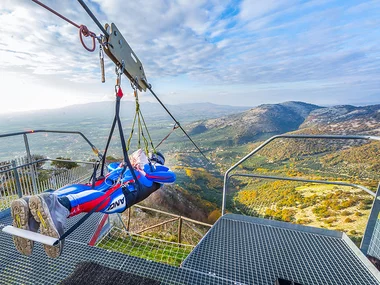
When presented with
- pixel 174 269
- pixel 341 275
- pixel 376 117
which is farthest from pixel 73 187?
pixel 376 117

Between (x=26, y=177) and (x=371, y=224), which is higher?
(x=371, y=224)

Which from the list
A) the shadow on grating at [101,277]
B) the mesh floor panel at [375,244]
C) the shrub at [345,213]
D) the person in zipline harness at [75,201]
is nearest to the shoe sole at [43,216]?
the person in zipline harness at [75,201]

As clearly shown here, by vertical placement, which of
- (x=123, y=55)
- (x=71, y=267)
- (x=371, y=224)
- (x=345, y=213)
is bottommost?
(x=345, y=213)

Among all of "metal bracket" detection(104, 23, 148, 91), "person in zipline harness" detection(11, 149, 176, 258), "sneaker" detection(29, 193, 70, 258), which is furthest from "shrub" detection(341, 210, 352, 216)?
"sneaker" detection(29, 193, 70, 258)

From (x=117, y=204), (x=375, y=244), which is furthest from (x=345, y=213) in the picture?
(x=117, y=204)

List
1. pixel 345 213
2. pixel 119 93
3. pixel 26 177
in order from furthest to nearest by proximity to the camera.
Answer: pixel 345 213 < pixel 26 177 < pixel 119 93

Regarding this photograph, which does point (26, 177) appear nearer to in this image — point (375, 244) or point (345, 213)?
point (375, 244)

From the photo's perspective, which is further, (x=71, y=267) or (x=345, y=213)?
(x=345, y=213)

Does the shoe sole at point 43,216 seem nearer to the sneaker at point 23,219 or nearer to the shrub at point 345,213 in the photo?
the sneaker at point 23,219
